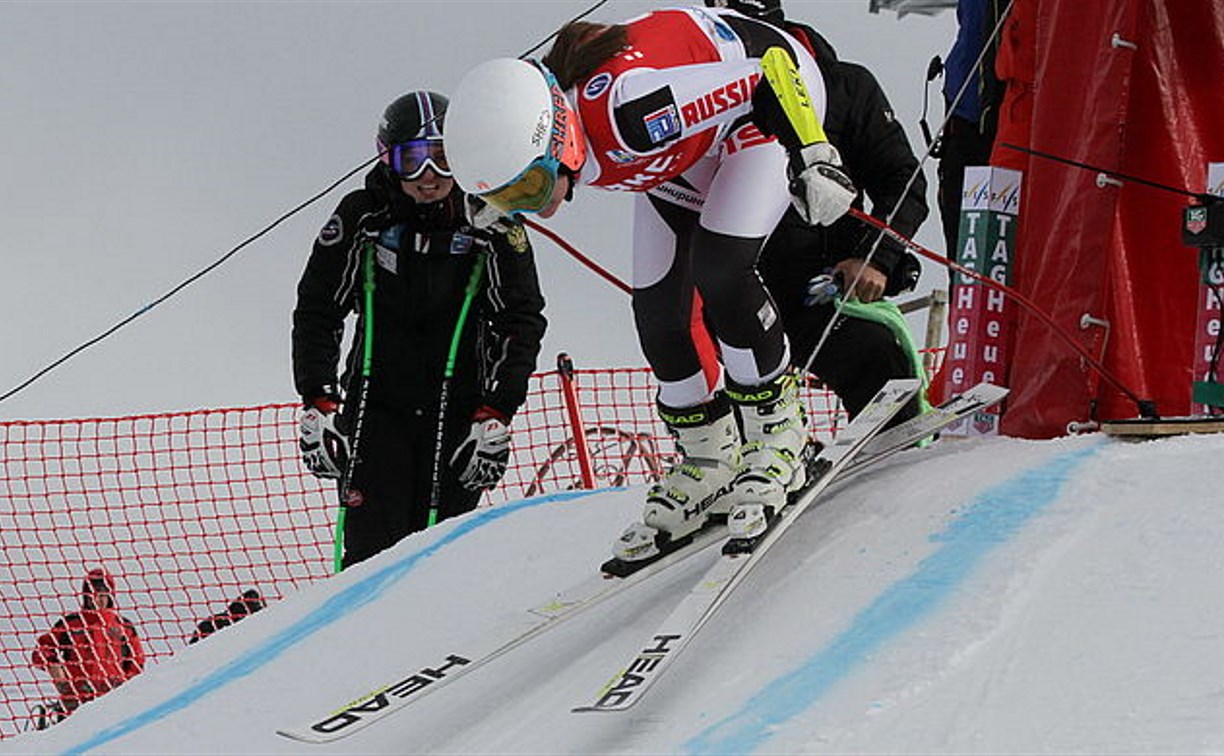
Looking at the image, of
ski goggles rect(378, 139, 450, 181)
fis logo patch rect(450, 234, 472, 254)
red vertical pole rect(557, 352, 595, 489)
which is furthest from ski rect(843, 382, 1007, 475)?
red vertical pole rect(557, 352, 595, 489)

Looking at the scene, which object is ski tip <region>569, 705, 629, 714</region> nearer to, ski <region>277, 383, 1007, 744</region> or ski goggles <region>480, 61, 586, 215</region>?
ski <region>277, 383, 1007, 744</region>

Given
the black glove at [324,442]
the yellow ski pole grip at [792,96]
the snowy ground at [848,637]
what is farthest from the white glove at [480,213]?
the black glove at [324,442]

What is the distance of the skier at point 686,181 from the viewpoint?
4.03 m

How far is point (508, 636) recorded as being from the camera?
4344 mm

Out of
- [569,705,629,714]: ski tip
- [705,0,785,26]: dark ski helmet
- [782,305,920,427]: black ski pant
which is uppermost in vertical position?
[705,0,785,26]: dark ski helmet

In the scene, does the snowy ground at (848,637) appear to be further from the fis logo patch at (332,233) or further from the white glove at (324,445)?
the fis logo patch at (332,233)

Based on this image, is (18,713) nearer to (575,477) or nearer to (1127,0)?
(575,477)

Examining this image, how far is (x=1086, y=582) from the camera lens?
3.75 metres

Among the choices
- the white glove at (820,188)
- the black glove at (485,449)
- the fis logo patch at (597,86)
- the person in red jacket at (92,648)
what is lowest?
the person in red jacket at (92,648)

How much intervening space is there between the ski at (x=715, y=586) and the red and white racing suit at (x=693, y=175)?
0.36 m

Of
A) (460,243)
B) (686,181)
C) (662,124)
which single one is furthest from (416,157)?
(662,124)

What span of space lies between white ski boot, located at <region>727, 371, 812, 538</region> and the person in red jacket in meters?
4.50

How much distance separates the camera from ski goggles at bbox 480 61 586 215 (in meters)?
4.00

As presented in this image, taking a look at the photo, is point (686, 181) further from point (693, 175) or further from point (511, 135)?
point (511, 135)
